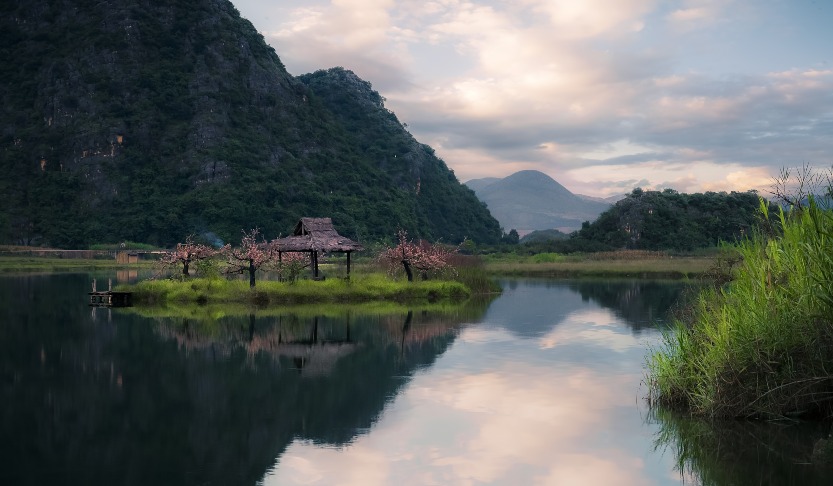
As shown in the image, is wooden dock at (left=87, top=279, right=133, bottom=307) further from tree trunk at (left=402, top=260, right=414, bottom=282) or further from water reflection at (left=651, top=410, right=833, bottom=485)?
water reflection at (left=651, top=410, right=833, bottom=485)

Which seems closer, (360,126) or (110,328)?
(110,328)

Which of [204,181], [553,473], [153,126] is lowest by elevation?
[553,473]

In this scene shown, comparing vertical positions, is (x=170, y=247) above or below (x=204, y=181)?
below

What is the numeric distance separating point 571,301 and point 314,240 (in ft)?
49.8

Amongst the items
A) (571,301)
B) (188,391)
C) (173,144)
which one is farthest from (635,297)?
(173,144)

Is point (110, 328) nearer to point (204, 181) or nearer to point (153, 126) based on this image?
point (204, 181)

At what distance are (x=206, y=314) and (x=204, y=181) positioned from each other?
98185mm

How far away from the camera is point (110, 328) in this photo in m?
29.5

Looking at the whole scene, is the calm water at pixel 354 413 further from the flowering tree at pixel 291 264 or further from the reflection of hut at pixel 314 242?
the flowering tree at pixel 291 264

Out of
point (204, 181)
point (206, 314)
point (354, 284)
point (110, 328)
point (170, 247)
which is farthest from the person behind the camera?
point (204, 181)

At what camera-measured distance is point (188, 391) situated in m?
17.7

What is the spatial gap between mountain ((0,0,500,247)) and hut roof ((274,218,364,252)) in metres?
75.2

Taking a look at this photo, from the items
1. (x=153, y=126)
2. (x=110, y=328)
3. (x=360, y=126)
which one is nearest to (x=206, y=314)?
(x=110, y=328)

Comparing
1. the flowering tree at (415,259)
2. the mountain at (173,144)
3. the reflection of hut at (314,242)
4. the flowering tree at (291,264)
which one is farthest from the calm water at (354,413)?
the mountain at (173,144)
